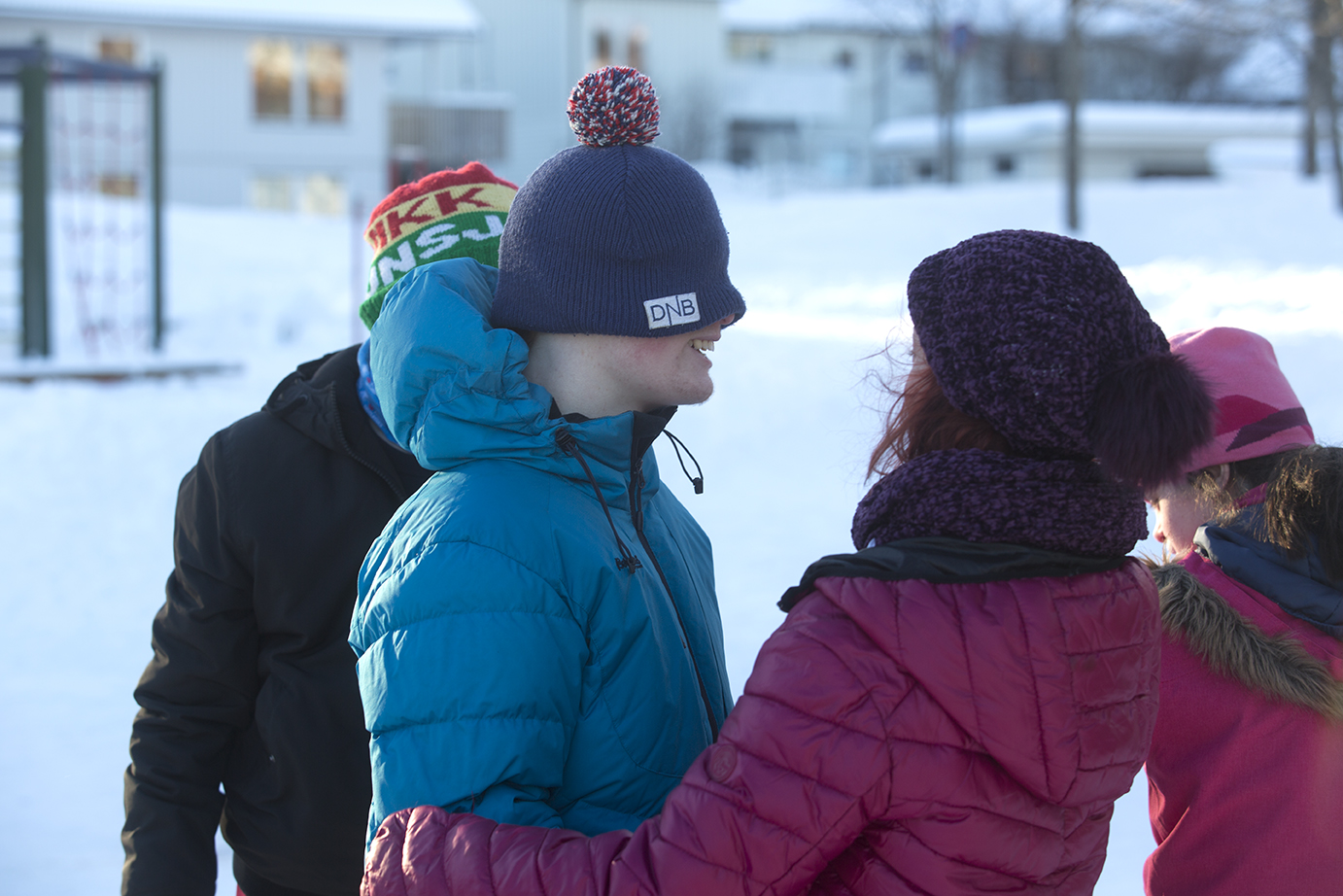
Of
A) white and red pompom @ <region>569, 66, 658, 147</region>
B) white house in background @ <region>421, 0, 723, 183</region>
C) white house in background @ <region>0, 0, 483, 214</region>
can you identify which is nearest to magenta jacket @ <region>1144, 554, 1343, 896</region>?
white and red pompom @ <region>569, 66, 658, 147</region>

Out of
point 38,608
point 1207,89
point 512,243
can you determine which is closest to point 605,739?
point 512,243

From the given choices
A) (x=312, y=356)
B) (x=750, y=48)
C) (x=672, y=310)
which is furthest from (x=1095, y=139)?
(x=672, y=310)

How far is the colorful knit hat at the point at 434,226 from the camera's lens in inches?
86.4

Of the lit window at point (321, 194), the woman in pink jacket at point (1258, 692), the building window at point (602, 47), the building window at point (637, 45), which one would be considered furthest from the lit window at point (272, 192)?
the woman in pink jacket at point (1258, 692)

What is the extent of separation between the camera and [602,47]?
3097cm

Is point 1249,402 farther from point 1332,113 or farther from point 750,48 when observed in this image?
point 750,48

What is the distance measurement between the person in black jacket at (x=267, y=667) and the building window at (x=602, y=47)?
3015 cm

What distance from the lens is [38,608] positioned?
5777 millimetres

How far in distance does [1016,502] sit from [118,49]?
26.7 m

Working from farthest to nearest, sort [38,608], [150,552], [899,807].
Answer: [150,552], [38,608], [899,807]

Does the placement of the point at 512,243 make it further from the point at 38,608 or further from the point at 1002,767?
the point at 38,608

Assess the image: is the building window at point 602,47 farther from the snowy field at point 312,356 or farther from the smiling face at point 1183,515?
the smiling face at point 1183,515

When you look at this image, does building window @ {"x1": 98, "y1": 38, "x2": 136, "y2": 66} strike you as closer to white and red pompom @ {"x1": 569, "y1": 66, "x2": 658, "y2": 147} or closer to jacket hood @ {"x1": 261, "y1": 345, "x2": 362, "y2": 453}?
jacket hood @ {"x1": 261, "y1": 345, "x2": 362, "y2": 453}

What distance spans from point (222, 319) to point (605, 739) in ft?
41.8
